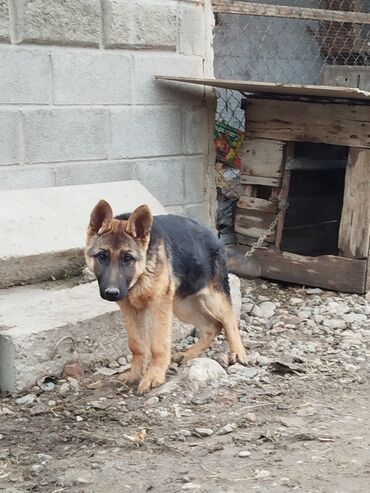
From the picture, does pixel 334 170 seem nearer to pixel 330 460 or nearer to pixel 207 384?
pixel 207 384

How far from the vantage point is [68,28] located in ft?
18.2

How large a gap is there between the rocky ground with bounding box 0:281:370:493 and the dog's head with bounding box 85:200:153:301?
702 millimetres

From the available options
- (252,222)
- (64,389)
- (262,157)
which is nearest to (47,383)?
(64,389)

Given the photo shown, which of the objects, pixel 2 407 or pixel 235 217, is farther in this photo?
pixel 235 217

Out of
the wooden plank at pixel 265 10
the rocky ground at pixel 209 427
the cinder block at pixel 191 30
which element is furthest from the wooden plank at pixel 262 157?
the rocky ground at pixel 209 427

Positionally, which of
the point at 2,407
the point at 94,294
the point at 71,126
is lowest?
the point at 2,407

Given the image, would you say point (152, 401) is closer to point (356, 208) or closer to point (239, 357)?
point (239, 357)

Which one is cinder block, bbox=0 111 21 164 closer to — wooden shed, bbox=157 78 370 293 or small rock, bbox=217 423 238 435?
wooden shed, bbox=157 78 370 293

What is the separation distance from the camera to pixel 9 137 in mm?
5375

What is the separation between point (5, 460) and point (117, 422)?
0.64m

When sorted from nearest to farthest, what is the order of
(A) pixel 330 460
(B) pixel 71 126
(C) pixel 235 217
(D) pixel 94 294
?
1. (A) pixel 330 460
2. (D) pixel 94 294
3. (B) pixel 71 126
4. (C) pixel 235 217

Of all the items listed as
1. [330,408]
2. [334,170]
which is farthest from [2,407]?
[334,170]

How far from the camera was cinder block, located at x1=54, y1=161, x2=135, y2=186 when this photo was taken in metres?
5.73

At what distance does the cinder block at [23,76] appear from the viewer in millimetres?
5289
